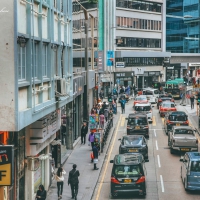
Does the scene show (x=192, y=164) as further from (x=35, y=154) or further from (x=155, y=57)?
(x=155, y=57)

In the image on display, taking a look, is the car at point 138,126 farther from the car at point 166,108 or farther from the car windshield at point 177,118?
the car at point 166,108

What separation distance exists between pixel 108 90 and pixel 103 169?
153 feet

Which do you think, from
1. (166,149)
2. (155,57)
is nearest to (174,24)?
(155,57)

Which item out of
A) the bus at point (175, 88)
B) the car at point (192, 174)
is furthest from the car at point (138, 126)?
the bus at point (175, 88)

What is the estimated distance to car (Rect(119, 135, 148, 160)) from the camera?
27969mm

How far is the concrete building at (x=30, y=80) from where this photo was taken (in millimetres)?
14273

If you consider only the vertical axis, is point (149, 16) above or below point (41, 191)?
above

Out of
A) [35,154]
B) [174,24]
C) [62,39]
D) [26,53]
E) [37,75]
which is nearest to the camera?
[26,53]

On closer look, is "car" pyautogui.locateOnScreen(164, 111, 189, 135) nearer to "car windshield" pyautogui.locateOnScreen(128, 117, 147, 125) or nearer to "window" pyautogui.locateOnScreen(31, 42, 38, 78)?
"car windshield" pyautogui.locateOnScreen(128, 117, 147, 125)

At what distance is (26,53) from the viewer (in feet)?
52.2

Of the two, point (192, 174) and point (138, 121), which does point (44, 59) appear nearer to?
point (192, 174)

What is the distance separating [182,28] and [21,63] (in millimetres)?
122742

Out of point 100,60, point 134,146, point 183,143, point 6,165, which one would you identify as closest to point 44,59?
point 6,165

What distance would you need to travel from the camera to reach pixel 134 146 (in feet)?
92.3
